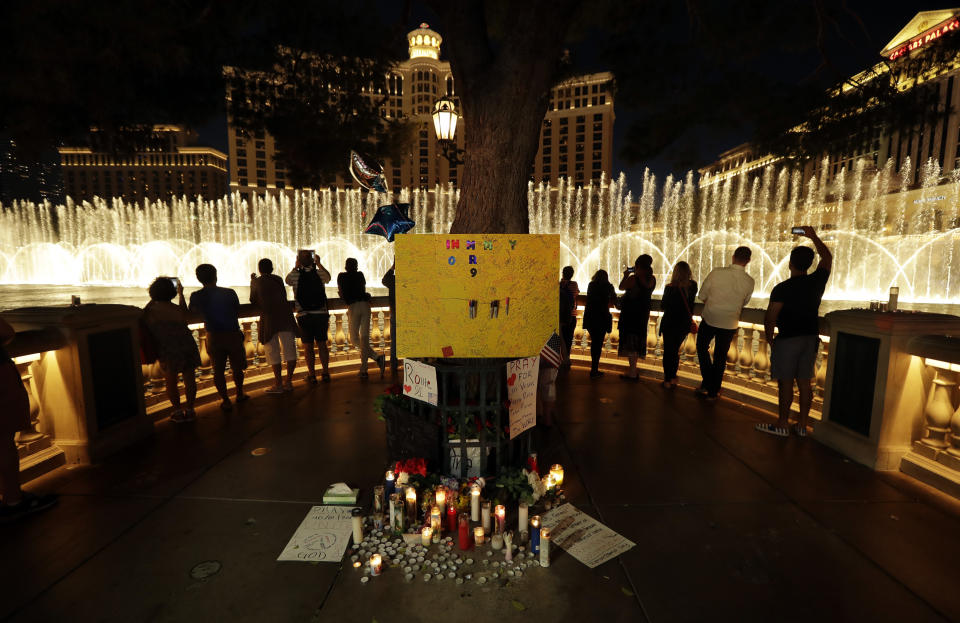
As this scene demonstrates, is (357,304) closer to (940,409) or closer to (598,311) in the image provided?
(598,311)

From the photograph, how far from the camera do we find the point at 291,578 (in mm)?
2826

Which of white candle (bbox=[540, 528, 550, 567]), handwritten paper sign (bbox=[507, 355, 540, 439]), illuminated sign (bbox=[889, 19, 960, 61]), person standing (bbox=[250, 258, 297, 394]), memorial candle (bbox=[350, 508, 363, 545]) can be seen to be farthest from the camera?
person standing (bbox=[250, 258, 297, 394])

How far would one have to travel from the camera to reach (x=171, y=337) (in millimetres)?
5270

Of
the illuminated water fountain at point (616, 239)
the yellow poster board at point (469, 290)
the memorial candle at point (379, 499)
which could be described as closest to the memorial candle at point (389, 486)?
the memorial candle at point (379, 499)

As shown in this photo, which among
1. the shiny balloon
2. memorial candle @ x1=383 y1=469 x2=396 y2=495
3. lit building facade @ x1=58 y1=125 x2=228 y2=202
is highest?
lit building facade @ x1=58 y1=125 x2=228 y2=202

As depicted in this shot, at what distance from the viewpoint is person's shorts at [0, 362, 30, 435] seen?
3297mm

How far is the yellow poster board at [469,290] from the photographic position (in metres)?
3.47

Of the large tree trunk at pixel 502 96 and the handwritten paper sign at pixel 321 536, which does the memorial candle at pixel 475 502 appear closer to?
the handwritten paper sign at pixel 321 536

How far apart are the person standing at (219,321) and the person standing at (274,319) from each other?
0.43 meters

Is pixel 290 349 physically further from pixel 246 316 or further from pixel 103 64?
pixel 103 64

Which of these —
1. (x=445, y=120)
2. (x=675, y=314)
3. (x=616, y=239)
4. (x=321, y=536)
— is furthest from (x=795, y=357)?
(x=616, y=239)

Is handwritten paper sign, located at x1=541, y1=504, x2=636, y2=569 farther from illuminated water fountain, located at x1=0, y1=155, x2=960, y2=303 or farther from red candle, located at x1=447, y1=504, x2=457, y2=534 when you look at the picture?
illuminated water fountain, located at x1=0, y1=155, x2=960, y2=303

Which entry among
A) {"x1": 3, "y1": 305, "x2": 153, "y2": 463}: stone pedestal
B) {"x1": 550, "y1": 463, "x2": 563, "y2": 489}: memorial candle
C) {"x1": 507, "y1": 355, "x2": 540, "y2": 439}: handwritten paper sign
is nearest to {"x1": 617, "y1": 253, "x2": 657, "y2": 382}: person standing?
{"x1": 507, "y1": 355, "x2": 540, "y2": 439}: handwritten paper sign

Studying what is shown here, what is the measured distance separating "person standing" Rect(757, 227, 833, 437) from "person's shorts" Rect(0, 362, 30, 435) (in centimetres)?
667
